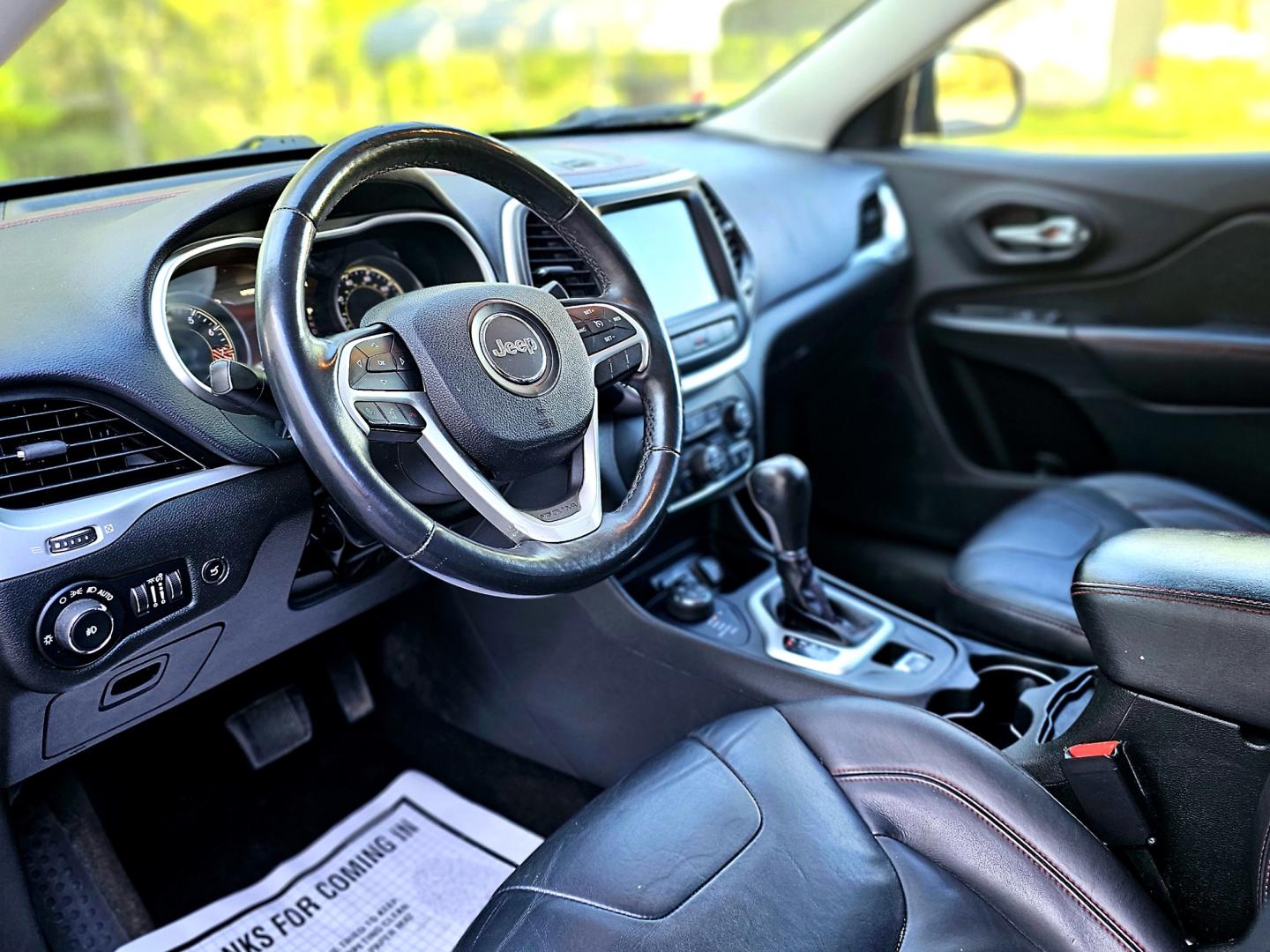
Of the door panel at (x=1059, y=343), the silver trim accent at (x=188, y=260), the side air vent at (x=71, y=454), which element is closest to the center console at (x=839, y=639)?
the silver trim accent at (x=188, y=260)

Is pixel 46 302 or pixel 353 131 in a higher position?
pixel 353 131

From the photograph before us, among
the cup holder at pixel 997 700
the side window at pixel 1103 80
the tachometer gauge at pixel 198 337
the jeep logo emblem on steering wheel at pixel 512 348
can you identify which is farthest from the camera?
the side window at pixel 1103 80

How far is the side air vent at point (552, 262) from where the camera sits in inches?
56.3

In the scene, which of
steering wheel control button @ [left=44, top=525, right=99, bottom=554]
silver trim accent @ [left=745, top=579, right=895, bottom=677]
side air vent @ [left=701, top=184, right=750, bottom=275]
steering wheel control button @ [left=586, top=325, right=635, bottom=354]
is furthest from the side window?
steering wheel control button @ [left=44, top=525, right=99, bottom=554]

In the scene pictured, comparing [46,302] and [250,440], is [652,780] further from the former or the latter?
[46,302]

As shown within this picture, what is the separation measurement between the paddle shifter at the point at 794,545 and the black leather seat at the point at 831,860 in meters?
0.41

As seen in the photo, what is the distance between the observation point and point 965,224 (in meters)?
2.35

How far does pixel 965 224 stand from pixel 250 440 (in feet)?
5.61

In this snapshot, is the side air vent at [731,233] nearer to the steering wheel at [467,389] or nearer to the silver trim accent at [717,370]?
the silver trim accent at [717,370]

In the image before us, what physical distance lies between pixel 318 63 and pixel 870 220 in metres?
6.02

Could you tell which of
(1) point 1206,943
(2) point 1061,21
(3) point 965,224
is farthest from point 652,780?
(2) point 1061,21

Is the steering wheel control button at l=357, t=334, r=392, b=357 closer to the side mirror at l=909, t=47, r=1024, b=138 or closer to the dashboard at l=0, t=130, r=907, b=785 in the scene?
the dashboard at l=0, t=130, r=907, b=785

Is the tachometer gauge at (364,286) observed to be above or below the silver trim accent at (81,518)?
above

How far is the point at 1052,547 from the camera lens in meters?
1.69
